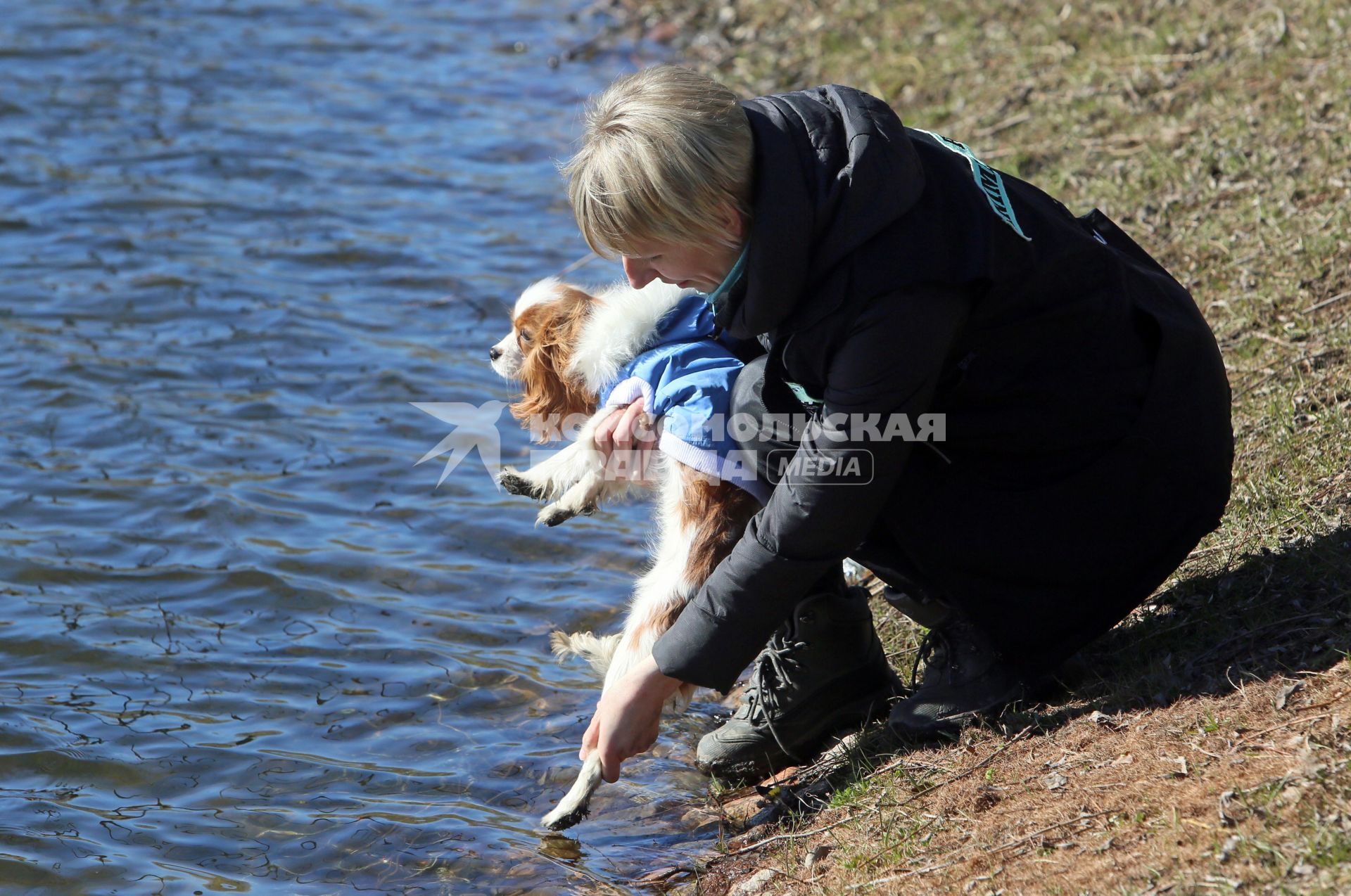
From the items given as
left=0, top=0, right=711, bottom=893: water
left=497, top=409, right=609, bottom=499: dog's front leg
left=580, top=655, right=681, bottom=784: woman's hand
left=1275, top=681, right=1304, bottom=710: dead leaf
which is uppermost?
left=1275, top=681, right=1304, bottom=710: dead leaf

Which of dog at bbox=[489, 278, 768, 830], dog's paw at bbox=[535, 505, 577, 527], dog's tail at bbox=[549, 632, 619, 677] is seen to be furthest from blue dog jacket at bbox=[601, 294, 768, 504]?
dog's tail at bbox=[549, 632, 619, 677]

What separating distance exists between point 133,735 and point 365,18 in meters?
9.35

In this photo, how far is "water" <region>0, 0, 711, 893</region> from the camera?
3553 millimetres

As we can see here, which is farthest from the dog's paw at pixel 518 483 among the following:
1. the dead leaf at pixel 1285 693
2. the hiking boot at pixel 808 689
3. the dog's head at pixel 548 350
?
the dead leaf at pixel 1285 693

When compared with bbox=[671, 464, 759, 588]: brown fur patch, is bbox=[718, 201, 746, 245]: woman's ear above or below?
above

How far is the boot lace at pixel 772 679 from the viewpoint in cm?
358

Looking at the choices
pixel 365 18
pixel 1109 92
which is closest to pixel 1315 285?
pixel 1109 92

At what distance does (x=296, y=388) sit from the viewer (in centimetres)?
610

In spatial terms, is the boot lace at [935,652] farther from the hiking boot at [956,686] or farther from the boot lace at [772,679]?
the boot lace at [772,679]

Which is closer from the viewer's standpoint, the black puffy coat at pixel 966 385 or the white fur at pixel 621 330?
the black puffy coat at pixel 966 385

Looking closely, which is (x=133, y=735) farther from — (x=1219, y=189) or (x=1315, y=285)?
(x=1219, y=189)

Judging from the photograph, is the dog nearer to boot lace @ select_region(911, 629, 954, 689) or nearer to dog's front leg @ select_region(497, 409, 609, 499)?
dog's front leg @ select_region(497, 409, 609, 499)

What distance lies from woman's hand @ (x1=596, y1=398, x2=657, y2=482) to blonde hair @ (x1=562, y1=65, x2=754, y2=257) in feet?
2.88

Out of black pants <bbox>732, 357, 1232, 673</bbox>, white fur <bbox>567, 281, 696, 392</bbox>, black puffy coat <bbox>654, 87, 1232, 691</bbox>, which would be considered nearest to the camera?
black puffy coat <bbox>654, 87, 1232, 691</bbox>
